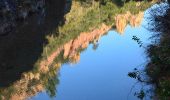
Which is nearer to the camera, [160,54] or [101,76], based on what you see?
[160,54]

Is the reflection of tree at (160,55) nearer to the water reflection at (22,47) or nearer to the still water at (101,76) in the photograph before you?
the still water at (101,76)

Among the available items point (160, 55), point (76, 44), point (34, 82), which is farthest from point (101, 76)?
point (76, 44)

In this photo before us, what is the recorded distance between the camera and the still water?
17927 millimetres

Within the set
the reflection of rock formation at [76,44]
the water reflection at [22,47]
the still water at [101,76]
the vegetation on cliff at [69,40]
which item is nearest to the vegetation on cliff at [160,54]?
the still water at [101,76]

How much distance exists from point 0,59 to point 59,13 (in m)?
16.0

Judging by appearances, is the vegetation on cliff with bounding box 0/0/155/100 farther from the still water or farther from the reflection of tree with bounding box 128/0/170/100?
the reflection of tree with bounding box 128/0/170/100

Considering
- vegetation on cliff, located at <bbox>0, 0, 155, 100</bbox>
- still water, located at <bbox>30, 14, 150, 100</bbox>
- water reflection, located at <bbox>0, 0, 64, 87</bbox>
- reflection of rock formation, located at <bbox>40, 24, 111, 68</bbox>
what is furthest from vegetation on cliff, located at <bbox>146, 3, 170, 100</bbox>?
reflection of rock formation, located at <bbox>40, 24, 111, 68</bbox>

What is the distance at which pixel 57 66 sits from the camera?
2573cm

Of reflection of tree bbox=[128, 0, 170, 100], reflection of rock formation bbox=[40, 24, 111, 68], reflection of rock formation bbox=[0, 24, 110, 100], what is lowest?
reflection of rock formation bbox=[40, 24, 111, 68]

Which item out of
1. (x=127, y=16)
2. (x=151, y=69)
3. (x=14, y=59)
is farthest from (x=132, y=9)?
(x=151, y=69)

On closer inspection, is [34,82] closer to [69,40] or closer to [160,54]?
[160,54]

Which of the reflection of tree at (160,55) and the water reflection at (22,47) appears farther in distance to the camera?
the water reflection at (22,47)

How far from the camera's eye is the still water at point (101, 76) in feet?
58.8

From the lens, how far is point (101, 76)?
818 inches
